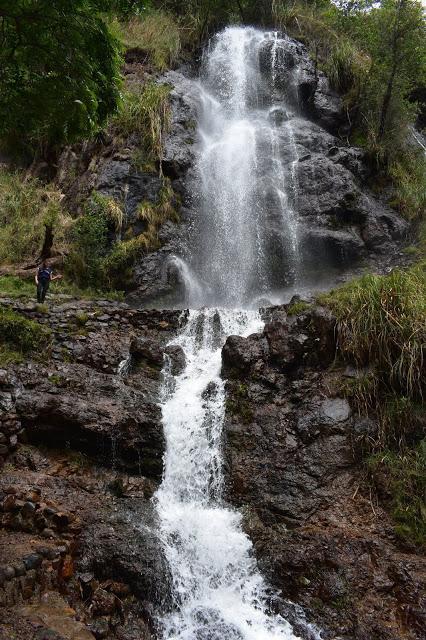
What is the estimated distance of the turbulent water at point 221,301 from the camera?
5.73 metres

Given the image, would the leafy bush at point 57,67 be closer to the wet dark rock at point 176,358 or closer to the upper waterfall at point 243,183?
the wet dark rock at point 176,358

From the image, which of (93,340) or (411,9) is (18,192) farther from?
(411,9)

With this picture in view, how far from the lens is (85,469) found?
23.3 feet

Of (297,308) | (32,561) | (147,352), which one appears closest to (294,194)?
(297,308)

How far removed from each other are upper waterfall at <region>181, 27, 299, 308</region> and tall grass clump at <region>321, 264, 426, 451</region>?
14.7 feet

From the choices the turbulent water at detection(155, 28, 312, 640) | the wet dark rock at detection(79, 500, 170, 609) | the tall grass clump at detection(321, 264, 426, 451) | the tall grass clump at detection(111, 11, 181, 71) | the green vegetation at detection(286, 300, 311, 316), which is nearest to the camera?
the wet dark rock at detection(79, 500, 170, 609)

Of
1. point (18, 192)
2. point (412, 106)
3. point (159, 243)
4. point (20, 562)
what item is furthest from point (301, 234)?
point (20, 562)

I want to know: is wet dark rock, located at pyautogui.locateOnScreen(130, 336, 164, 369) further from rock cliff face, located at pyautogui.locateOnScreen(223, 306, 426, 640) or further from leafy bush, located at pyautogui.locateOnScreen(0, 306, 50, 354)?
leafy bush, located at pyautogui.locateOnScreen(0, 306, 50, 354)

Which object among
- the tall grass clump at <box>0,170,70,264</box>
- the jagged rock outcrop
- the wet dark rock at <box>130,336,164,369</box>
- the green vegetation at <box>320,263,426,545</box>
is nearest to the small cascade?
the jagged rock outcrop

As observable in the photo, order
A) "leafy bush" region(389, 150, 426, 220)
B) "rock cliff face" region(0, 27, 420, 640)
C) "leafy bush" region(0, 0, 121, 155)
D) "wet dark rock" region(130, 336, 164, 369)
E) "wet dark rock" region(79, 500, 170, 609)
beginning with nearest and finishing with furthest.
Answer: "leafy bush" region(0, 0, 121, 155) < "rock cliff face" region(0, 27, 420, 640) < "wet dark rock" region(79, 500, 170, 609) < "wet dark rock" region(130, 336, 164, 369) < "leafy bush" region(389, 150, 426, 220)

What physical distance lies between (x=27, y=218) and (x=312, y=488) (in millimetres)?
10766

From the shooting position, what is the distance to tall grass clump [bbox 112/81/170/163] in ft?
46.2

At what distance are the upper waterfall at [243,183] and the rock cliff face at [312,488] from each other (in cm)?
403

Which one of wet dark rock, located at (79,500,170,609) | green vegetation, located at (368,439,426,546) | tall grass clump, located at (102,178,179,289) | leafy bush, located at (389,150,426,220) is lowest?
wet dark rock, located at (79,500,170,609)
